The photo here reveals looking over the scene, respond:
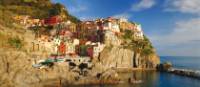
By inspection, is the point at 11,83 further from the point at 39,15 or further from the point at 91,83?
the point at 39,15

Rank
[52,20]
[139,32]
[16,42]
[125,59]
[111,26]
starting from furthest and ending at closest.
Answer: [139,32] → [52,20] → [111,26] → [125,59] → [16,42]

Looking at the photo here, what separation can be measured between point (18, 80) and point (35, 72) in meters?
12.1

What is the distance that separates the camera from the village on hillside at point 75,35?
116125mm

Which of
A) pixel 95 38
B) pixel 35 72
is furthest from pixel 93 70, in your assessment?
pixel 95 38

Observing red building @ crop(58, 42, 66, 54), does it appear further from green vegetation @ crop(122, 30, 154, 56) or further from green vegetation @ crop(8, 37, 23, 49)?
green vegetation @ crop(8, 37, 23, 49)

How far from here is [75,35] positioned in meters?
139

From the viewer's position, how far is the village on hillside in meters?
116

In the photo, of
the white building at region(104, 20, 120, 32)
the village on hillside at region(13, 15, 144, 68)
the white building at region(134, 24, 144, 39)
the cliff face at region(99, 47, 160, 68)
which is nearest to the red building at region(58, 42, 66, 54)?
the village on hillside at region(13, 15, 144, 68)

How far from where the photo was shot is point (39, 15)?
156375 mm

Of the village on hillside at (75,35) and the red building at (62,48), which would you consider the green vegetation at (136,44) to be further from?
the red building at (62,48)

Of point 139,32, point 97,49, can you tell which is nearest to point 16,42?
point 97,49

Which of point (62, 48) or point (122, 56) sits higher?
point (62, 48)

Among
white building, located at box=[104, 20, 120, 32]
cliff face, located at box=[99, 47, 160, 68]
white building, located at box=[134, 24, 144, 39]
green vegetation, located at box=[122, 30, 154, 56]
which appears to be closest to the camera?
cliff face, located at box=[99, 47, 160, 68]

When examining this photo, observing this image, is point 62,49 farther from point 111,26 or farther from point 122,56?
point 111,26
